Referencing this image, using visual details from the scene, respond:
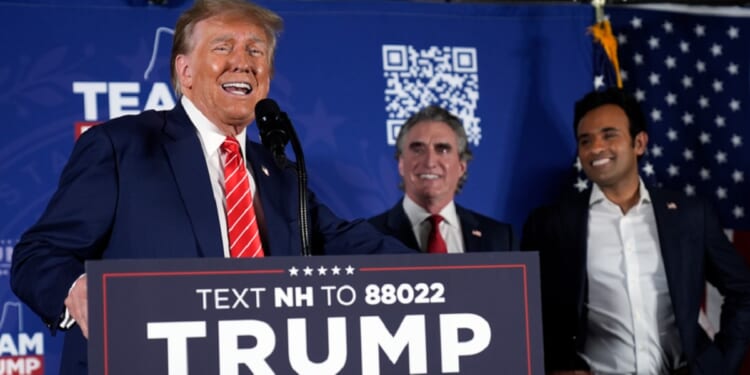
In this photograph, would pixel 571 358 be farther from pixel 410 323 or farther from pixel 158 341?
pixel 158 341

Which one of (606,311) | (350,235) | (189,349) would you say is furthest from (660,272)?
(189,349)

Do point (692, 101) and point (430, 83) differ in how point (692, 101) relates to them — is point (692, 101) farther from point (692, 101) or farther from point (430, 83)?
point (430, 83)

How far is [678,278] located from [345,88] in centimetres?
137

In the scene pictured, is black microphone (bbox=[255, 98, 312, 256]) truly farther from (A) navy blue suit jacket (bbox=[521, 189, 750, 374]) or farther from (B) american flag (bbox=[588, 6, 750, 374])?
(B) american flag (bbox=[588, 6, 750, 374])

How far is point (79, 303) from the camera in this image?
164cm

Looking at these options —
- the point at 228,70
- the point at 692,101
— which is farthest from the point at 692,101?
the point at 228,70

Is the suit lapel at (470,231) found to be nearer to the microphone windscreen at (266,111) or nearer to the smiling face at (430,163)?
the smiling face at (430,163)

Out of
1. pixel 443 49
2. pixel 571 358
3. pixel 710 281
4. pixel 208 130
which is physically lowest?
pixel 571 358

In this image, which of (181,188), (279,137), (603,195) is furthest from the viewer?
(603,195)

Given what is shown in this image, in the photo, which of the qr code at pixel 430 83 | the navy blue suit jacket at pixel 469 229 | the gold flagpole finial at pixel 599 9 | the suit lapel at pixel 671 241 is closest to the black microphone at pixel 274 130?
the navy blue suit jacket at pixel 469 229

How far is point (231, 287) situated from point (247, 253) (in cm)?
54

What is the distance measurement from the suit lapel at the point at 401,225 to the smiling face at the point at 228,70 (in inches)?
57.5

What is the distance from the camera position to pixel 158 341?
158 cm

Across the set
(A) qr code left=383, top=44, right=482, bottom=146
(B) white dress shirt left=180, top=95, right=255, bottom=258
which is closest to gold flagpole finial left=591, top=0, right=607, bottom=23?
(A) qr code left=383, top=44, right=482, bottom=146
